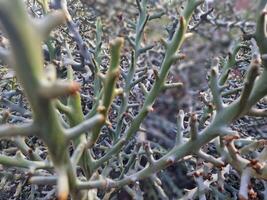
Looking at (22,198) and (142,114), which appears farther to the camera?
(22,198)

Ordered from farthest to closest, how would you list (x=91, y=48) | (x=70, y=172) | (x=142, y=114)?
(x=91, y=48)
(x=142, y=114)
(x=70, y=172)

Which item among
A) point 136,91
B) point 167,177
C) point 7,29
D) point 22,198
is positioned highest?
point 7,29

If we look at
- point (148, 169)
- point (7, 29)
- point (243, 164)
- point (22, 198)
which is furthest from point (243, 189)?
point (22, 198)

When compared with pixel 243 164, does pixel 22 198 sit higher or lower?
lower

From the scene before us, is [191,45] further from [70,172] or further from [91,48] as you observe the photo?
[70,172]

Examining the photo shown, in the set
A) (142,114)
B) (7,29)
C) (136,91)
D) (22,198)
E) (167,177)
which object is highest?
(7,29)

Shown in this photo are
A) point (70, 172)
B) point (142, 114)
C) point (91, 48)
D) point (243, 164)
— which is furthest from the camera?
point (91, 48)

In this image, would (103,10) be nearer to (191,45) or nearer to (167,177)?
(191,45)

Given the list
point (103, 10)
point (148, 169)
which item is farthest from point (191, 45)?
point (148, 169)

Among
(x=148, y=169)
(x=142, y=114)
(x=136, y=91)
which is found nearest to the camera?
(x=148, y=169)
